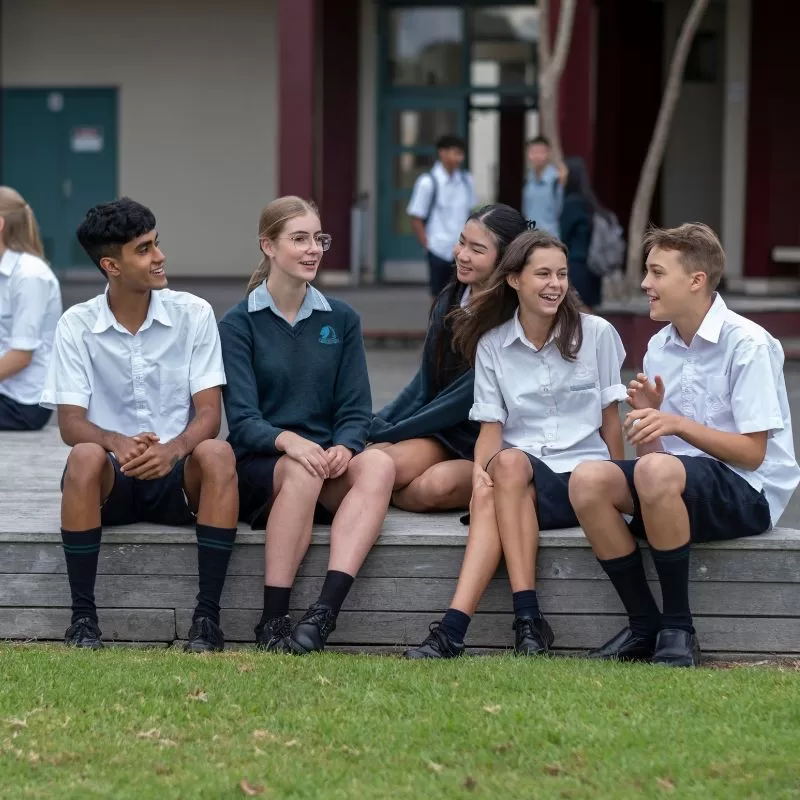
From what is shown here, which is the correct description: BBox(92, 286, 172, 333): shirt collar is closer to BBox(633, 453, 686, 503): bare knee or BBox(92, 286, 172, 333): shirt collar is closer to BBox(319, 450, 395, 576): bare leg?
BBox(319, 450, 395, 576): bare leg

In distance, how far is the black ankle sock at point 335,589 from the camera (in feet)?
15.8

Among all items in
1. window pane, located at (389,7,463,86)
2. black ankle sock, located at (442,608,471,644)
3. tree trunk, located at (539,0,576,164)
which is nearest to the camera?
black ankle sock, located at (442,608,471,644)

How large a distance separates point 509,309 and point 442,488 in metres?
0.63

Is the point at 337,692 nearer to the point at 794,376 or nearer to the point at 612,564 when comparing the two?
the point at 612,564

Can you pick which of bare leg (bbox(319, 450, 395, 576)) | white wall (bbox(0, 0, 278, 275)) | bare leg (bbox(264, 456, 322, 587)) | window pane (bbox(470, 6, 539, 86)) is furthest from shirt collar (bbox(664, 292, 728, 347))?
white wall (bbox(0, 0, 278, 275))

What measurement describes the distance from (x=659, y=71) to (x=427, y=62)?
292cm

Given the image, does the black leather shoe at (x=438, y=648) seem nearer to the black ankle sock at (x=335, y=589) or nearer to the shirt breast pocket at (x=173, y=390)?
the black ankle sock at (x=335, y=589)

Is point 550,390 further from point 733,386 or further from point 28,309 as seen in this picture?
point 28,309

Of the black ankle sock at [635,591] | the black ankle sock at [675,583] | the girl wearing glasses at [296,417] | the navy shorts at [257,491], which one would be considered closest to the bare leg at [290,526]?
the girl wearing glasses at [296,417]

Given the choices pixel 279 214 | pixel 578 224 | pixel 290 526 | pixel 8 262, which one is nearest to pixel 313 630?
pixel 290 526

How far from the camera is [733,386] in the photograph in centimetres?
488

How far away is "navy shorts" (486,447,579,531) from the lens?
4.96 metres

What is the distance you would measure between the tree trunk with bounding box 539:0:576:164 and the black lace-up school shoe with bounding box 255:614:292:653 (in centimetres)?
981

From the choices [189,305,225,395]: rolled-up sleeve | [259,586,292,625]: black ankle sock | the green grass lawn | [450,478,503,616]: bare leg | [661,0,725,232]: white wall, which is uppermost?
[661,0,725,232]: white wall
